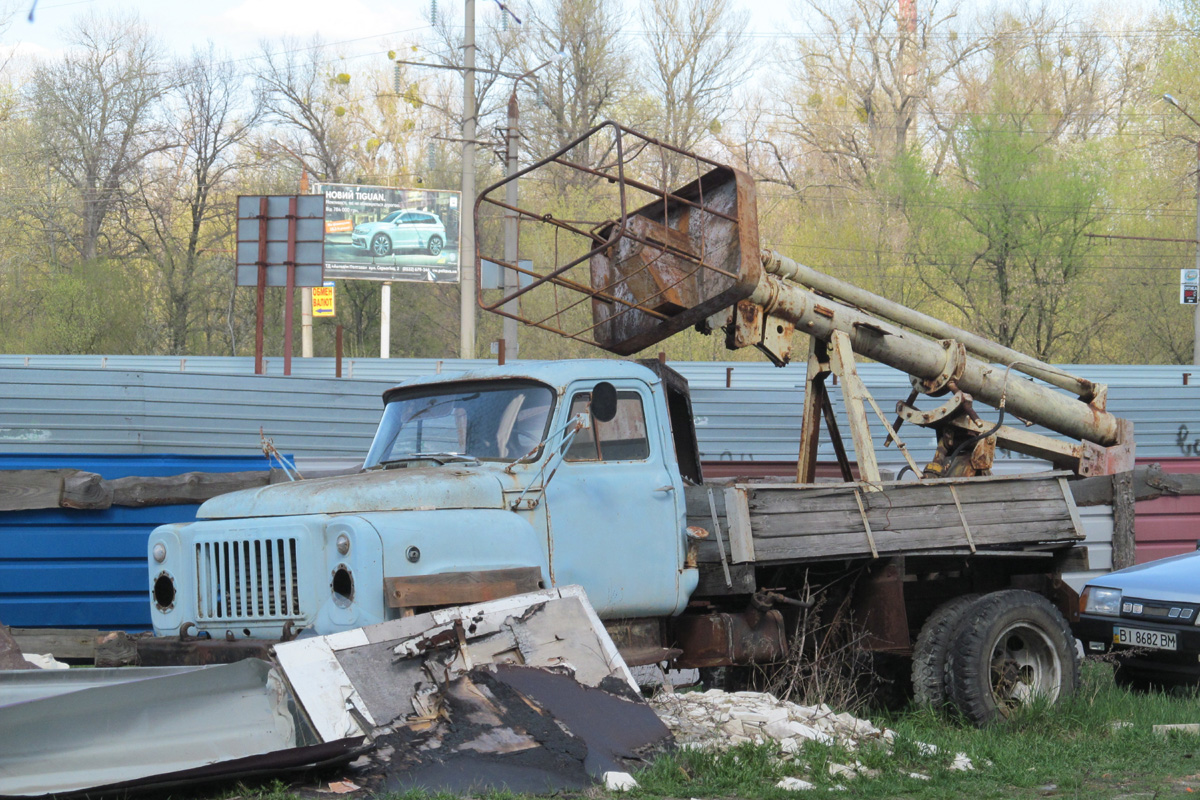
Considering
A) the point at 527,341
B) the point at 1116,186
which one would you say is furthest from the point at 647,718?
the point at 1116,186

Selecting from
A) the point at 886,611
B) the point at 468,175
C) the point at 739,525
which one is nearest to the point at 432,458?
the point at 739,525

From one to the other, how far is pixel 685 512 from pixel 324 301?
34.8 metres

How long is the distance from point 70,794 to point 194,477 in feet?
16.9

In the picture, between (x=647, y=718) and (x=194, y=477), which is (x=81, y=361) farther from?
(x=647, y=718)

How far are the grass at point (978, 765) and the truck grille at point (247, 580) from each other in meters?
1.07

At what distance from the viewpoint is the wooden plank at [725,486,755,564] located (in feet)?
22.6

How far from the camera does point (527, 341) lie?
3797 cm

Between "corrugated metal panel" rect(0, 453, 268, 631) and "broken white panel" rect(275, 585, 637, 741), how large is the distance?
15.1 ft

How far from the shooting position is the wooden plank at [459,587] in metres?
5.66

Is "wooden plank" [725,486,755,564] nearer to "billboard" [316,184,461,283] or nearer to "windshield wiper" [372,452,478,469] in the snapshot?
"windshield wiper" [372,452,478,469]

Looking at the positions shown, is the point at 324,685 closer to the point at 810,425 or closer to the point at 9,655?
the point at 9,655

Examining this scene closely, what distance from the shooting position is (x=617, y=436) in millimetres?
7004

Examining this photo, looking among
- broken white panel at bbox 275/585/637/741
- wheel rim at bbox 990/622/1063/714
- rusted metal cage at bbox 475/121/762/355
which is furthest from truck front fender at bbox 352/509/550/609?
wheel rim at bbox 990/622/1063/714

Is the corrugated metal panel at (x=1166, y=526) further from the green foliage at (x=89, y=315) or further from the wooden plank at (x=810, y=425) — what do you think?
the green foliage at (x=89, y=315)
